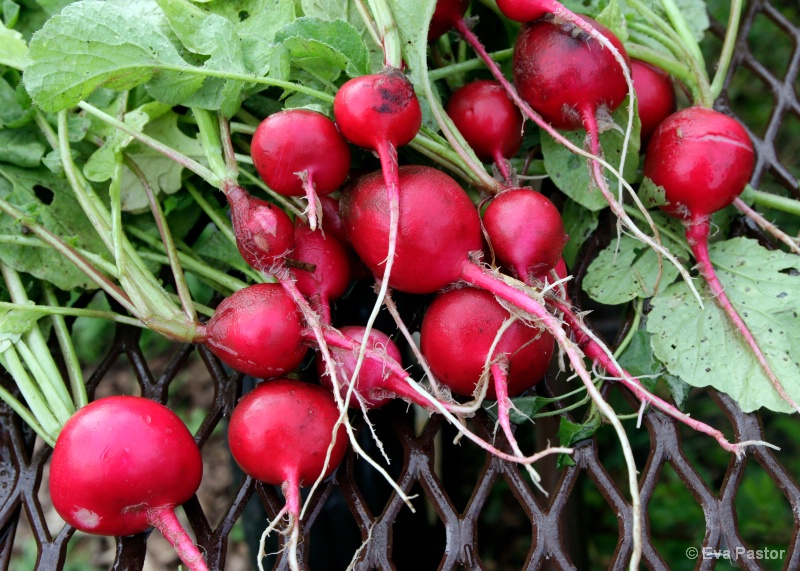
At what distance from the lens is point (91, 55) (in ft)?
2.74

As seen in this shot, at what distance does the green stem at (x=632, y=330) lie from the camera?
3.04 ft

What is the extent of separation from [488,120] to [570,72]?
0.13 m

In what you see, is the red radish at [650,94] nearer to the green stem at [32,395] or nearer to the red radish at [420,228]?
the red radish at [420,228]

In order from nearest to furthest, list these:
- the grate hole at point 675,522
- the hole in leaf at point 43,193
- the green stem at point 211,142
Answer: the green stem at point 211,142 < the hole in leaf at point 43,193 < the grate hole at point 675,522

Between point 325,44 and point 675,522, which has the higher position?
point 325,44

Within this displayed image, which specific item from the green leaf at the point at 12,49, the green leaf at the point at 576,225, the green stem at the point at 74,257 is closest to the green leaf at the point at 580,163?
the green leaf at the point at 576,225

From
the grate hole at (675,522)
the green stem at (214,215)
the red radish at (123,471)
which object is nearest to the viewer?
the red radish at (123,471)

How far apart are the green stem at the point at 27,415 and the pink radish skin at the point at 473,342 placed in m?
0.52

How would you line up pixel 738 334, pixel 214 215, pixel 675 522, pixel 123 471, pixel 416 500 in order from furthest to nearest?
1. pixel 675 522
2. pixel 416 500
3. pixel 214 215
4. pixel 738 334
5. pixel 123 471

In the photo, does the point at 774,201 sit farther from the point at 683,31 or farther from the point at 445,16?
the point at 445,16

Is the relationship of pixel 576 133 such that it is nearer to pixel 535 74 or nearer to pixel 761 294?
pixel 535 74

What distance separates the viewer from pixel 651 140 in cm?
101

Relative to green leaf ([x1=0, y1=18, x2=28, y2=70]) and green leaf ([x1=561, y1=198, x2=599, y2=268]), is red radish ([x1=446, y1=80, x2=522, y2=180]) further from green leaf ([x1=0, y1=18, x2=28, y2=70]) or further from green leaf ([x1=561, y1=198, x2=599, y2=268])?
green leaf ([x1=0, y1=18, x2=28, y2=70])

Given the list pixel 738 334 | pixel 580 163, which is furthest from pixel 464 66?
pixel 738 334
